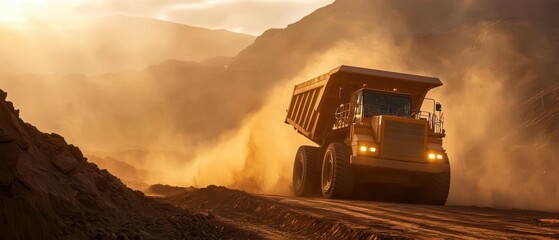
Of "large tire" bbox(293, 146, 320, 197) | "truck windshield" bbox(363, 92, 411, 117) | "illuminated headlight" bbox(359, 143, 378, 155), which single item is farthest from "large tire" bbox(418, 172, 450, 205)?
"large tire" bbox(293, 146, 320, 197)

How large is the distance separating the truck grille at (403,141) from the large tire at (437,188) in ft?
2.00

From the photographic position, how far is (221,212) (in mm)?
12609

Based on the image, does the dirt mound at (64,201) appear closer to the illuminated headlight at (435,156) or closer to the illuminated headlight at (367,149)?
the illuminated headlight at (367,149)

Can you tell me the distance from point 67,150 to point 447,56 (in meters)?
58.8

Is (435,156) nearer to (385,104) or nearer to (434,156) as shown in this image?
(434,156)

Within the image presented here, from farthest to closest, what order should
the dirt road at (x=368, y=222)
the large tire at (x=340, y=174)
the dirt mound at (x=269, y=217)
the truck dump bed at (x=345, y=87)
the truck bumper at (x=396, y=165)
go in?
the truck dump bed at (x=345, y=87)
the large tire at (x=340, y=174)
the truck bumper at (x=396, y=165)
the dirt mound at (x=269, y=217)
the dirt road at (x=368, y=222)

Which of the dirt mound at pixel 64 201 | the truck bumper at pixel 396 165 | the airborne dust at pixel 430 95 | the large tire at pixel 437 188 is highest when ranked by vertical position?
the airborne dust at pixel 430 95

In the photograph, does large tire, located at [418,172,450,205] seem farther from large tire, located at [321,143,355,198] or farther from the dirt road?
the dirt road

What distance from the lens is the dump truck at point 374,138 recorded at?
14453mm

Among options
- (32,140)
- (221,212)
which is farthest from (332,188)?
(32,140)

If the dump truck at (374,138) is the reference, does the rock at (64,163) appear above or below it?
below

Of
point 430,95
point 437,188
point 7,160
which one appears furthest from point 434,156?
point 430,95

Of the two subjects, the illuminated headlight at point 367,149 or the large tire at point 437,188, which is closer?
the illuminated headlight at point 367,149

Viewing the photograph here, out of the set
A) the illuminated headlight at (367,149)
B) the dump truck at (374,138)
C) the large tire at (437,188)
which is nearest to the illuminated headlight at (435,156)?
the dump truck at (374,138)
